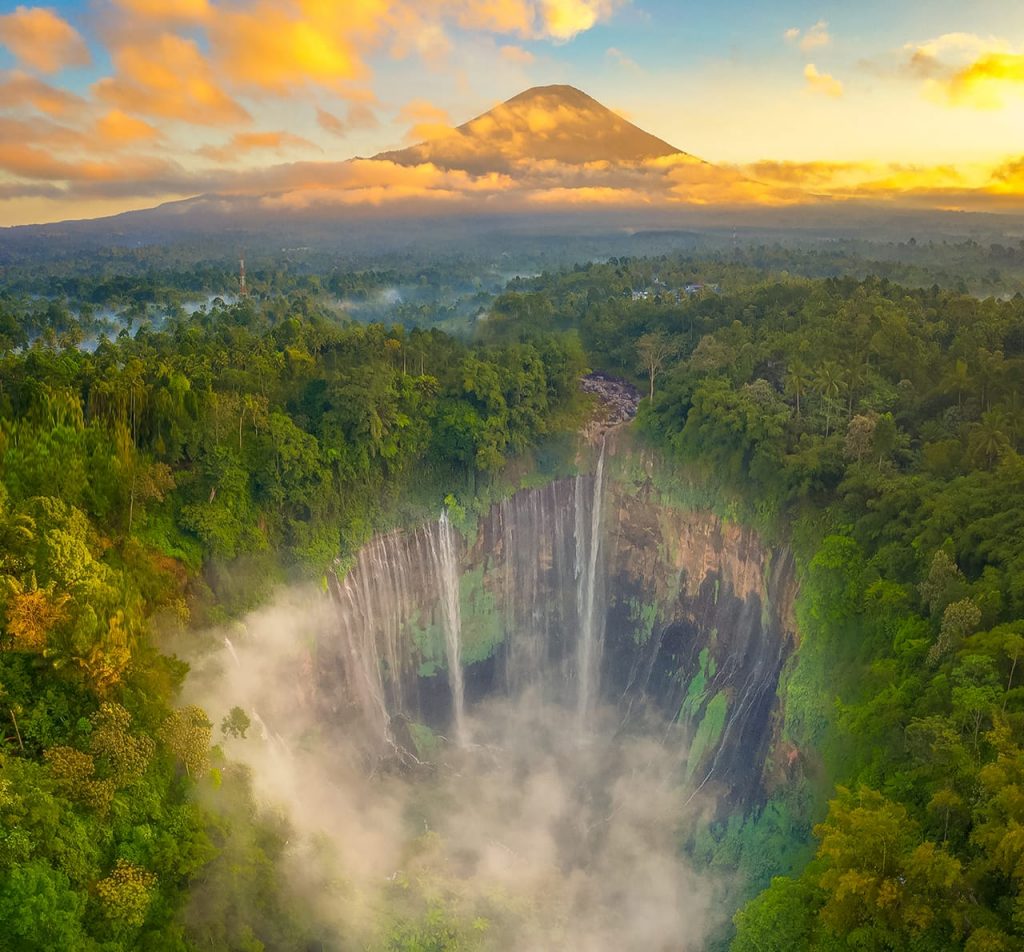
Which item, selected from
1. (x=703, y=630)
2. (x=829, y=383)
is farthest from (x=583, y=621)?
(x=829, y=383)

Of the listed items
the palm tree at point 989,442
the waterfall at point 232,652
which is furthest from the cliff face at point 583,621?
the palm tree at point 989,442

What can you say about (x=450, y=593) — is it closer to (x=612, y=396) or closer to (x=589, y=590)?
(x=589, y=590)

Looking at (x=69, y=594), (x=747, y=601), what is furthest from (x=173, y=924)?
(x=747, y=601)

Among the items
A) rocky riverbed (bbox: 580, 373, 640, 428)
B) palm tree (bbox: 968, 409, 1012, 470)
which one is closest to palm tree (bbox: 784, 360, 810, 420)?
palm tree (bbox: 968, 409, 1012, 470)

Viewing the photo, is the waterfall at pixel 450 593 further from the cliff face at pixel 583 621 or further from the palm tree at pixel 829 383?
the palm tree at pixel 829 383

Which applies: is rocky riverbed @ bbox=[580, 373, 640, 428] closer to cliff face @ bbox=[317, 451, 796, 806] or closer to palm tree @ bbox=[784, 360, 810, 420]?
cliff face @ bbox=[317, 451, 796, 806]
